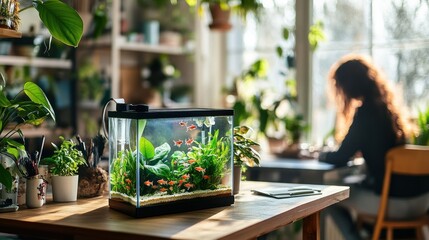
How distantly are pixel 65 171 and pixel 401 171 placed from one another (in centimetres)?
204

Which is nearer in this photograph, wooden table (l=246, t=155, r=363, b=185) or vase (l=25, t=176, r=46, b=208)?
vase (l=25, t=176, r=46, b=208)

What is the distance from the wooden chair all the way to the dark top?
4.2 inches

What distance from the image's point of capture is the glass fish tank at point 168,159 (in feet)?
6.65

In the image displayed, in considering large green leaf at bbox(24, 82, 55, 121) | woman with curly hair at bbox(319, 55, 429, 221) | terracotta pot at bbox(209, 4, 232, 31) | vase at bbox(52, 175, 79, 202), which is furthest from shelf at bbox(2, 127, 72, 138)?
large green leaf at bbox(24, 82, 55, 121)

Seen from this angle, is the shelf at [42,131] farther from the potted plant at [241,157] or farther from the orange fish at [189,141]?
the orange fish at [189,141]

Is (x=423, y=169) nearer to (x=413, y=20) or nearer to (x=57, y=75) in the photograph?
(x=413, y=20)

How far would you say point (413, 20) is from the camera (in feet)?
14.7

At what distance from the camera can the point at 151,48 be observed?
4.94m

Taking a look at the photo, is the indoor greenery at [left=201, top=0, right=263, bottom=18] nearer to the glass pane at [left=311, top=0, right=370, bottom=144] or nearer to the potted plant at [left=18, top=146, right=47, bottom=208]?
the glass pane at [left=311, top=0, right=370, bottom=144]

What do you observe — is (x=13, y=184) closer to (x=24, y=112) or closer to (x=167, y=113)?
(x=24, y=112)

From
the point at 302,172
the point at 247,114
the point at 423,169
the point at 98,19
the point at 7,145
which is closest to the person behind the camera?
the point at 7,145

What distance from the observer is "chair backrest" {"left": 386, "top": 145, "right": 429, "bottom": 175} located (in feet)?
11.8

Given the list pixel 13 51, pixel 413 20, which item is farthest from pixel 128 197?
pixel 413 20

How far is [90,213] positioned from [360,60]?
2487 millimetres
